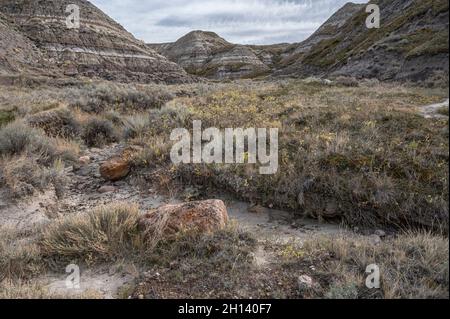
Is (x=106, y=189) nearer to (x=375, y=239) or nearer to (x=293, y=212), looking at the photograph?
(x=293, y=212)

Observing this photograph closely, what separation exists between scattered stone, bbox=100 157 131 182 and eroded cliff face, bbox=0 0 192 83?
27.3 m

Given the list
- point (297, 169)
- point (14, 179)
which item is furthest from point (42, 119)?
point (297, 169)

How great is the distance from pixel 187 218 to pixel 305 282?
5.05 feet

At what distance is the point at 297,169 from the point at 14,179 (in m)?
4.66

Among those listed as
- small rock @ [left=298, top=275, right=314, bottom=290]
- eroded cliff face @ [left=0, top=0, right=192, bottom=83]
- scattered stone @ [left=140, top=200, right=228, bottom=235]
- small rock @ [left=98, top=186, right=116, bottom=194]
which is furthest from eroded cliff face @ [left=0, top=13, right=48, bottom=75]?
small rock @ [left=298, top=275, right=314, bottom=290]

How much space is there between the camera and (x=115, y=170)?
6305 mm

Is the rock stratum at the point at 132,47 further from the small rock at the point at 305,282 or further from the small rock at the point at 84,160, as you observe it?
the small rock at the point at 305,282

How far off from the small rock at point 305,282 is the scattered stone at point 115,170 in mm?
4264

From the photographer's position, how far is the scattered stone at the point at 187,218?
3.85 metres

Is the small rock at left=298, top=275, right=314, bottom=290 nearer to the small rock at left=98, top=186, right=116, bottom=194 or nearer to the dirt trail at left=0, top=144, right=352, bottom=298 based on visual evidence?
the dirt trail at left=0, top=144, right=352, bottom=298

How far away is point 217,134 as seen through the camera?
6863 millimetres

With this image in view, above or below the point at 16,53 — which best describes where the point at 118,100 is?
below

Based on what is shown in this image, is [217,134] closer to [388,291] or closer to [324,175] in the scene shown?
[324,175]

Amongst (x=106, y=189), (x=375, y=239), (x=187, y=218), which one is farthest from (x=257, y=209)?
(x=106, y=189)
